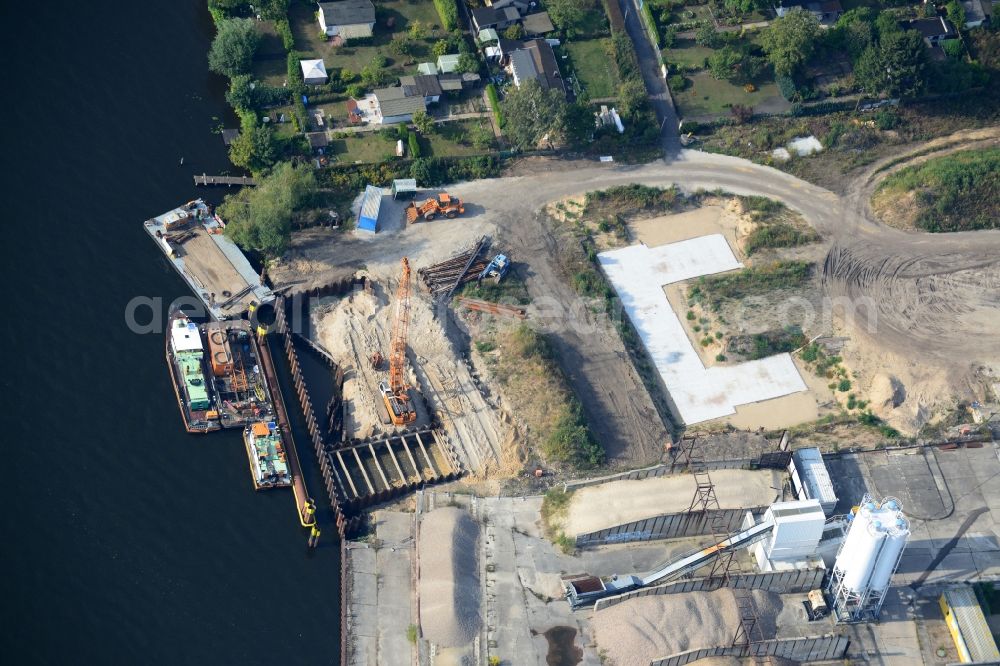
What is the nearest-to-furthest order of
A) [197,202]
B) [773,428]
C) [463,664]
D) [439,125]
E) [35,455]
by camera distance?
[463,664], [35,455], [773,428], [197,202], [439,125]

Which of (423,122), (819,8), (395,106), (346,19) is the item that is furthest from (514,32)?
(819,8)

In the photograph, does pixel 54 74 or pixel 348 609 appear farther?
pixel 54 74

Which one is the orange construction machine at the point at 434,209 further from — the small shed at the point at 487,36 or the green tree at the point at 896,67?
the green tree at the point at 896,67

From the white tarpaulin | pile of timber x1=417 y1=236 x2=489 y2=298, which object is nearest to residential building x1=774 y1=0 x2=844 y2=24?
the white tarpaulin

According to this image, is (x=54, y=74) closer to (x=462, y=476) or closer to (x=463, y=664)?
(x=462, y=476)

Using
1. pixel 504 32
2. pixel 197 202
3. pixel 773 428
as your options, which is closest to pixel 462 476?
pixel 773 428

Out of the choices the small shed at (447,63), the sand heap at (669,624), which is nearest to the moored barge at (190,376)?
the sand heap at (669,624)
